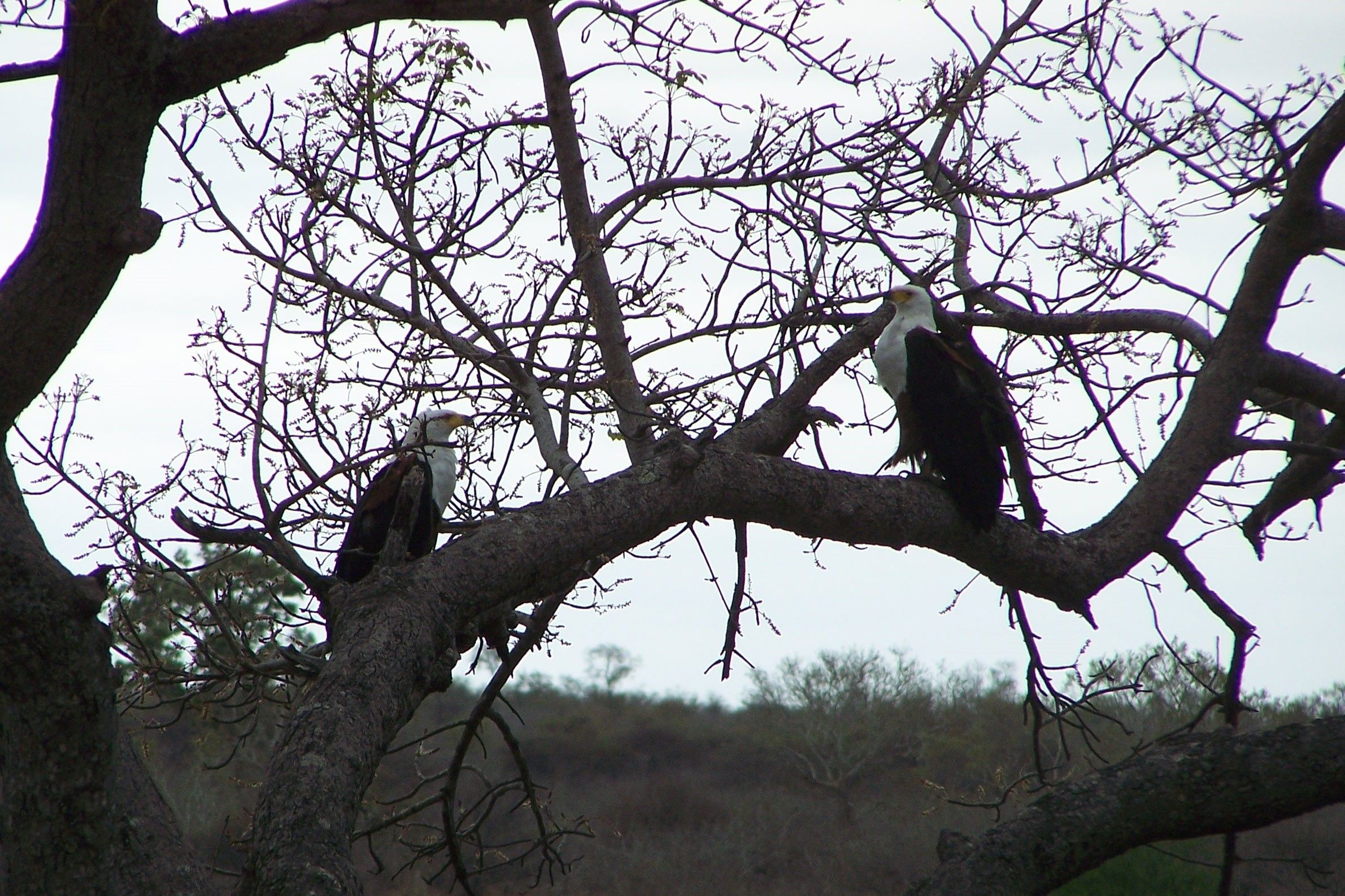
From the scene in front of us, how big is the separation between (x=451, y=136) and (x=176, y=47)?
5.21ft

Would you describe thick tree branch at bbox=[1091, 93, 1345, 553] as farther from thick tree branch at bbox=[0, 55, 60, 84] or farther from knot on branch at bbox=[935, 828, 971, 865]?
thick tree branch at bbox=[0, 55, 60, 84]

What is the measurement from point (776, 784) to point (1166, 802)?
18590 millimetres

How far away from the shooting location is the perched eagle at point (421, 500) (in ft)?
12.5

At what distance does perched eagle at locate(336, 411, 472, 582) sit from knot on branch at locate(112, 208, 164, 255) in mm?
1536

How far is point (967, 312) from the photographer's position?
162 inches

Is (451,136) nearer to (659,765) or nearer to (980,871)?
(980,871)

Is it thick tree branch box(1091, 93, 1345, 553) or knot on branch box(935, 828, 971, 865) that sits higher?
thick tree branch box(1091, 93, 1345, 553)

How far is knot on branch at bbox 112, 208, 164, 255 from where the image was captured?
184 cm

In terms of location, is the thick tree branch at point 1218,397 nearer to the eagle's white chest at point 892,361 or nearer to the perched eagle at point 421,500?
the eagle's white chest at point 892,361

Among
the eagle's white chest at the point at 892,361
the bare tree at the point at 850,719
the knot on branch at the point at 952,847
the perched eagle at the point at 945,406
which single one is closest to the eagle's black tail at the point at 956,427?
the perched eagle at the point at 945,406

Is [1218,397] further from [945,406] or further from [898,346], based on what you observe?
[898,346]

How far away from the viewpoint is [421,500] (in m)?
3.58

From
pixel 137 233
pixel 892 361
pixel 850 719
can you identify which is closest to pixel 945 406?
pixel 892 361

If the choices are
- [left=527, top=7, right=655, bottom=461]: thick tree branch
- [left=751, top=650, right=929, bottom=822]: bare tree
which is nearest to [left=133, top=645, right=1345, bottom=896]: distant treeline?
[left=751, top=650, right=929, bottom=822]: bare tree
